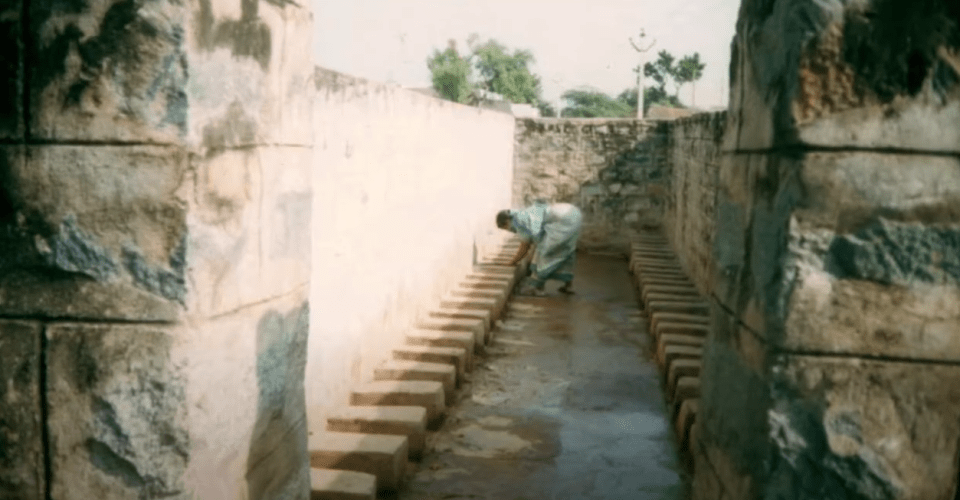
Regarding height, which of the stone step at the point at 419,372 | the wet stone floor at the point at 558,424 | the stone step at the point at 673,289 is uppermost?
the stone step at the point at 673,289

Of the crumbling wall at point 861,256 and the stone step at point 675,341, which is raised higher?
the crumbling wall at point 861,256

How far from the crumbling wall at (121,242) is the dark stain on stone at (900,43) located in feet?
4.47

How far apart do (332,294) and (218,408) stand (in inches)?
86.1

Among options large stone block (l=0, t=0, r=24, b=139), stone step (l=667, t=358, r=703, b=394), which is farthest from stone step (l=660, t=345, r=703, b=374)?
large stone block (l=0, t=0, r=24, b=139)

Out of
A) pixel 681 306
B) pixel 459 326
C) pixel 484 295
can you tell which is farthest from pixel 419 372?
pixel 681 306

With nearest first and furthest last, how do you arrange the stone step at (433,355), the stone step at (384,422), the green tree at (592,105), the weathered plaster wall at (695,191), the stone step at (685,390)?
1. the stone step at (384,422)
2. the stone step at (685,390)
3. the stone step at (433,355)
4. the weathered plaster wall at (695,191)
5. the green tree at (592,105)

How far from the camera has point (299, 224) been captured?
7.80ft

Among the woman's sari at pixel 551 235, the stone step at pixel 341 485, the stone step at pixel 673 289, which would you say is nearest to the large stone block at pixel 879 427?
the stone step at pixel 341 485

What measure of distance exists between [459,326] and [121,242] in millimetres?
4603

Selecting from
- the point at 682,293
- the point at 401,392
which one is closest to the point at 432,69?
the point at 682,293

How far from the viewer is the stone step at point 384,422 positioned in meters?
4.19

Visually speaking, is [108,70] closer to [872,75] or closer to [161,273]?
[161,273]

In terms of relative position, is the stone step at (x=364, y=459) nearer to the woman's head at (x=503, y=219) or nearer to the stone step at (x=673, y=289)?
the stone step at (x=673, y=289)

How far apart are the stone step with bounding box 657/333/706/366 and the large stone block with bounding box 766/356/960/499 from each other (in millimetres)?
4024
